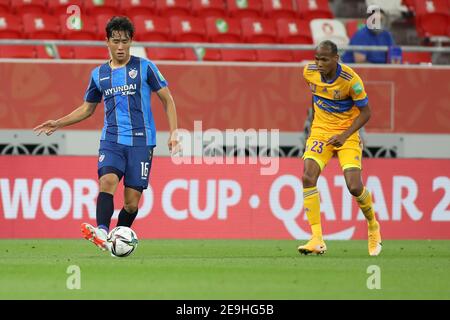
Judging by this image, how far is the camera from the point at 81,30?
63.4ft

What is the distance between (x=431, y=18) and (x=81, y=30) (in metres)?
6.51

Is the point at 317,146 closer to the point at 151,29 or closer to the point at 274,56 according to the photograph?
the point at 274,56

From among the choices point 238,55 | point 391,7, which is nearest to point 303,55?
point 238,55

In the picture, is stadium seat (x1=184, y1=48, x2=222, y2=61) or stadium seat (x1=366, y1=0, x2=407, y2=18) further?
stadium seat (x1=366, y1=0, x2=407, y2=18)

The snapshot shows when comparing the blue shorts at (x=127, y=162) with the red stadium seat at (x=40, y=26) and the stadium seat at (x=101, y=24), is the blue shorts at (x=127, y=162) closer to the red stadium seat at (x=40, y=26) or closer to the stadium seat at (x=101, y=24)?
the red stadium seat at (x=40, y=26)

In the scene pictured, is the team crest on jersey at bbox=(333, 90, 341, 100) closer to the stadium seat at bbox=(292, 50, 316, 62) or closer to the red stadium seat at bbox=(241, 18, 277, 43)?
the stadium seat at bbox=(292, 50, 316, 62)

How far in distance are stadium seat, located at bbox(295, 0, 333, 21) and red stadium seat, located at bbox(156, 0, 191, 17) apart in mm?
2144

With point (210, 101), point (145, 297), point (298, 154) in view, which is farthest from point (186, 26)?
point (145, 297)

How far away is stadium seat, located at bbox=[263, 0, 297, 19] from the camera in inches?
834

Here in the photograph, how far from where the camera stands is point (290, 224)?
1605cm

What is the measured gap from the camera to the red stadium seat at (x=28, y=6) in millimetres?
19484

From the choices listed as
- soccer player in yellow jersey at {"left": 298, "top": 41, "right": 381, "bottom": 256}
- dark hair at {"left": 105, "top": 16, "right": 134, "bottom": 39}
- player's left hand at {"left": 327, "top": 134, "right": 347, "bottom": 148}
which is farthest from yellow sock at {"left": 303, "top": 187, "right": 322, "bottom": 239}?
dark hair at {"left": 105, "top": 16, "right": 134, "bottom": 39}

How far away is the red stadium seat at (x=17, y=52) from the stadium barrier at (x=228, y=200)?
3.56m
